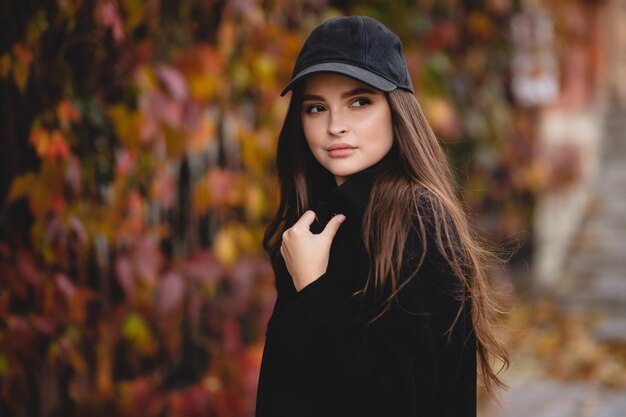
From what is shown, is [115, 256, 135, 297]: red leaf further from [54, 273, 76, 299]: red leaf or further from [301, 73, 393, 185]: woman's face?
[301, 73, 393, 185]: woman's face

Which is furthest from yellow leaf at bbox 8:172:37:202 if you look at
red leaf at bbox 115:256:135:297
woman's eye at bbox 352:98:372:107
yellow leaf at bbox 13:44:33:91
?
woman's eye at bbox 352:98:372:107

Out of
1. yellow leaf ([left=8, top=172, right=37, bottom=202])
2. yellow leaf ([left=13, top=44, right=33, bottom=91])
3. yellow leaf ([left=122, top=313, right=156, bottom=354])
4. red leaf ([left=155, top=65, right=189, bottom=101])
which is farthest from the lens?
yellow leaf ([left=122, top=313, right=156, bottom=354])

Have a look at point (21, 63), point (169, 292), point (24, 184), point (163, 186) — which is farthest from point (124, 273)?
point (21, 63)

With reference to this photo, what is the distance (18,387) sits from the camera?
111 inches

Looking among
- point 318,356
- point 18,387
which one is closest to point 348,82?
point 318,356

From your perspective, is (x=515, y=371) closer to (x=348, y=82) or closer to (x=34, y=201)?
(x=34, y=201)

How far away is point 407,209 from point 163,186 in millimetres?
1953

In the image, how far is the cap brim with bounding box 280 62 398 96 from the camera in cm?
167

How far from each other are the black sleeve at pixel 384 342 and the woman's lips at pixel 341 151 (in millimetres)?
248

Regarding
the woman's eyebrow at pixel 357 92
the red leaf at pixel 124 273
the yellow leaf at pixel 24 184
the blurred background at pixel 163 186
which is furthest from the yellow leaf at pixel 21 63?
the woman's eyebrow at pixel 357 92

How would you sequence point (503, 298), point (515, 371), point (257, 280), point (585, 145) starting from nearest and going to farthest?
point (503, 298), point (257, 280), point (515, 371), point (585, 145)

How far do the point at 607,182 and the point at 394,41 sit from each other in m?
9.21

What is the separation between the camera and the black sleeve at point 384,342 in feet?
5.23

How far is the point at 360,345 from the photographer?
161 centimetres
